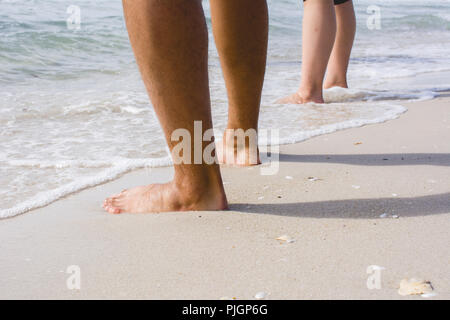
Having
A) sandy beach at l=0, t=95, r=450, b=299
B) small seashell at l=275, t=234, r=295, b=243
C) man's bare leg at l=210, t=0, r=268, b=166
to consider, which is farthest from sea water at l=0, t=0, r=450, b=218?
small seashell at l=275, t=234, r=295, b=243

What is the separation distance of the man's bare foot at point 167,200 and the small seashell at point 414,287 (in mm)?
616

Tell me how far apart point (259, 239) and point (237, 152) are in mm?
740

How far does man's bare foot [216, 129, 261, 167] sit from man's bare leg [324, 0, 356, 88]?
2.06 meters

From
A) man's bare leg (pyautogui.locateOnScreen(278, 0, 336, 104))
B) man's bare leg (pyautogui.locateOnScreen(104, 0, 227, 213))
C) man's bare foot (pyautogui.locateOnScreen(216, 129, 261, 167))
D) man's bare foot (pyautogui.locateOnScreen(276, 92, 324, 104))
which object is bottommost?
man's bare foot (pyautogui.locateOnScreen(216, 129, 261, 167))

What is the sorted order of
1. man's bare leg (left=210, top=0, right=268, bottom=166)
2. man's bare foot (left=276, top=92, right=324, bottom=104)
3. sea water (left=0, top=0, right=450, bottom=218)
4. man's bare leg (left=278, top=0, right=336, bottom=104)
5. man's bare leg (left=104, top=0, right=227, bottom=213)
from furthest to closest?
1. man's bare foot (left=276, top=92, right=324, bottom=104)
2. man's bare leg (left=278, top=0, right=336, bottom=104)
3. sea water (left=0, top=0, right=450, bottom=218)
4. man's bare leg (left=210, top=0, right=268, bottom=166)
5. man's bare leg (left=104, top=0, right=227, bottom=213)

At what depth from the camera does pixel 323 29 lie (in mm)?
3256

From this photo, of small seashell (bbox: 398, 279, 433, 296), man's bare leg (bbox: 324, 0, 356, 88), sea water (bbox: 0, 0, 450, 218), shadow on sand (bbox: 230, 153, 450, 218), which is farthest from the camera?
man's bare leg (bbox: 324, 0, 356, 88)

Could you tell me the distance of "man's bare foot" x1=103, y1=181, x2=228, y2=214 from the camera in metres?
1.60

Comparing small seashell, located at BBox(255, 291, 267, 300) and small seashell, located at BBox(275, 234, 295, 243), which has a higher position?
small seashell, located at BBox(275, 234, 295, 243)

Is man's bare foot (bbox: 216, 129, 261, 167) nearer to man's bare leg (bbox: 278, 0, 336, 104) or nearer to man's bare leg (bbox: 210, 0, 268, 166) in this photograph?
man's bare leg (bbox: 210, 0, 268, 166)

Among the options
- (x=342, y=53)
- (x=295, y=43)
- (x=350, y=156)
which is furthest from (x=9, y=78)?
(x=295, y=43)

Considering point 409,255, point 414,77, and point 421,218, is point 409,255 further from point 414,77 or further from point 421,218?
point 414,77

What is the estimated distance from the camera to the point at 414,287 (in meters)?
1.13
